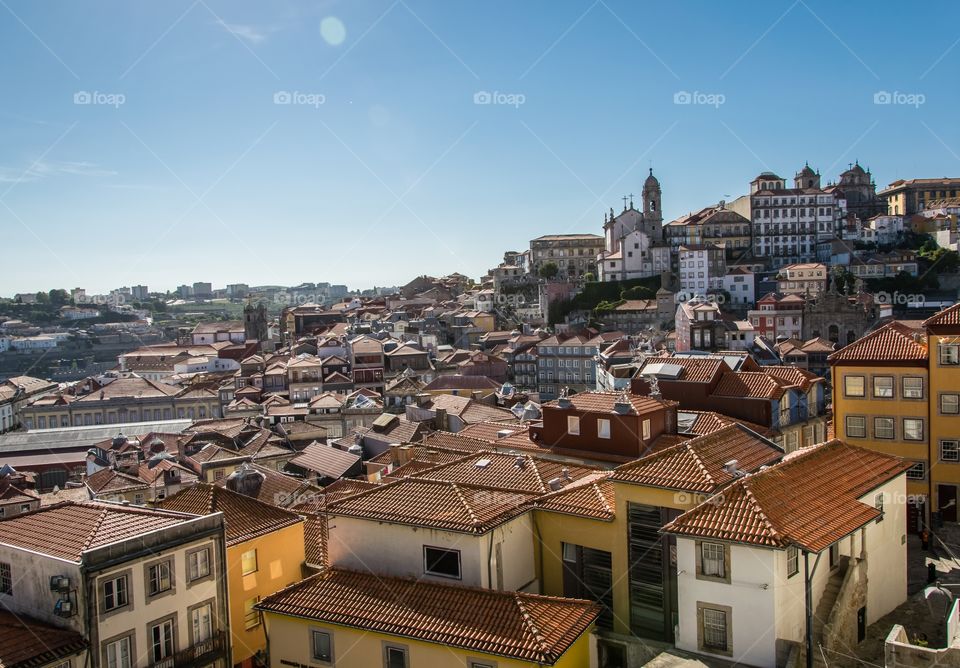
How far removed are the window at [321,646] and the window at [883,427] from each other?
2046 centimetres

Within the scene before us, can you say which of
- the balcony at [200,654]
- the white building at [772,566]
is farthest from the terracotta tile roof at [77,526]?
the white building at [772,566]

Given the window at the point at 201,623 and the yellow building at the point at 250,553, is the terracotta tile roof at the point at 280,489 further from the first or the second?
the window at the point at 201,623

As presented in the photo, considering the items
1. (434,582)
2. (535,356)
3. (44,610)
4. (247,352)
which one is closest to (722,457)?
(434,582)

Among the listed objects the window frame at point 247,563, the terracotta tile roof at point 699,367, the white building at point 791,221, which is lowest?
the window frame at point 247,563

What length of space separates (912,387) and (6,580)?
90.4 feet

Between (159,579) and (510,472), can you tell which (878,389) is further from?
(159,579)

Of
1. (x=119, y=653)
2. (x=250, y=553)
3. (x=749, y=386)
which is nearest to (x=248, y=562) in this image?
(x=250, y=553)

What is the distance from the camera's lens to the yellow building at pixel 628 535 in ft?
53.1

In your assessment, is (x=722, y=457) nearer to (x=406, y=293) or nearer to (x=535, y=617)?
(x=535, y=617)

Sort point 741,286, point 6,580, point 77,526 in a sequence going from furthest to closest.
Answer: point 741,286 → point 77,526 → point 6,580

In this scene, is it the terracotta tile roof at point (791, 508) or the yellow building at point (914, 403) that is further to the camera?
the yellow building at point (914, 403)

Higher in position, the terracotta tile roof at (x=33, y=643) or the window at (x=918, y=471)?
the window at (x=918, y=471)

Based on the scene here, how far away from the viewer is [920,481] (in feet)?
86.2

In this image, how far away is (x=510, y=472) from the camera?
2106 centimetres
